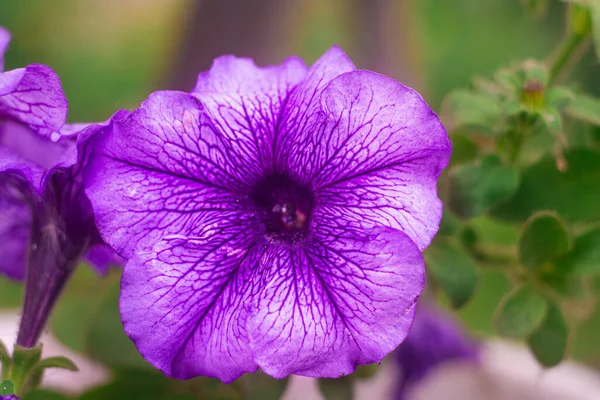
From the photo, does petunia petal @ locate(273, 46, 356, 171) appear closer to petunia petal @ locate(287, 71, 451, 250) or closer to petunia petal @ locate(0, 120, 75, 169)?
petunia petal @ locate(287, 71, 451, 250)

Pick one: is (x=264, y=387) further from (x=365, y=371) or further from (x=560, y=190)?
(x=560, y=190)

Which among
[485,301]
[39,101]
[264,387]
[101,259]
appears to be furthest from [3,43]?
[485,301]

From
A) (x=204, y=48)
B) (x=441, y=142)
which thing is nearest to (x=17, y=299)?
(x=204, y=48)

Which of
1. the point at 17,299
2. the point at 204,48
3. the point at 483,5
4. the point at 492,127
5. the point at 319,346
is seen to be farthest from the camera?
the point at 483,5

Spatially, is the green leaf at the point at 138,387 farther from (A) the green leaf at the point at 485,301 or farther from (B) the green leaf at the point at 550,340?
(A) the green leaf at the point at 485,301

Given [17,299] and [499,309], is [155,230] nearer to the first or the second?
[499,309]
